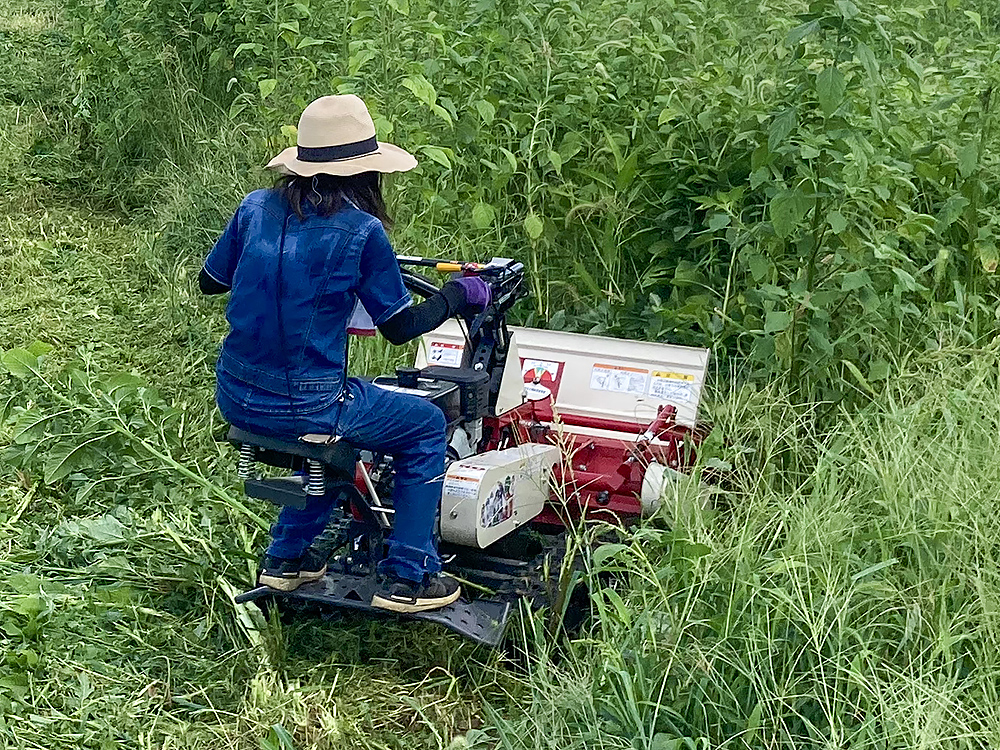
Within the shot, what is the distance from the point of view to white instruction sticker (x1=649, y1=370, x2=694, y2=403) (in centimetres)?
454

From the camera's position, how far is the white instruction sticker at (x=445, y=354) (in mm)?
4809

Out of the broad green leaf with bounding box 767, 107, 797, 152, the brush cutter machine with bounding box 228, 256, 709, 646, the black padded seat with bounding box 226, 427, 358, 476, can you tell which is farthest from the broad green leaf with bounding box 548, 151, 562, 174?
the black padded seat with bounding box 226, 427, 358, 476

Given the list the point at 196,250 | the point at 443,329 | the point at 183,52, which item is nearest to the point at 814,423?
→ the point at 443,329

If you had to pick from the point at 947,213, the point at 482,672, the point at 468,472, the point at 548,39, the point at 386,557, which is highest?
the point at 548,39

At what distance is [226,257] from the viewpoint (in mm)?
3982

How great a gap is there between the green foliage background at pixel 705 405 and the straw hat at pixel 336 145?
132 centimetres

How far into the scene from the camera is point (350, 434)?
12.6 feet

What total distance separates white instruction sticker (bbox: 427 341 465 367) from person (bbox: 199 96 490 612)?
84 cm

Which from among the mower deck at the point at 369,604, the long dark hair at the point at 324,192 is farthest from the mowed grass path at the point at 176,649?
the long dark hair at the point at 324,192

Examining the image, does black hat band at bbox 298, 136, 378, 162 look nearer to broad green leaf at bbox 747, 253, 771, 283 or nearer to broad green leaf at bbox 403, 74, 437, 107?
broad green leaf at bbox 403, 74, 437, 107

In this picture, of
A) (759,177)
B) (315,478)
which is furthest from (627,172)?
(315,478)

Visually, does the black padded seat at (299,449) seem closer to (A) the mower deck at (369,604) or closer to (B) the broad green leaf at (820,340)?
(A) the mower deck at (369,604)

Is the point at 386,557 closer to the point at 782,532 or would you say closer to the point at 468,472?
the point at 468,472

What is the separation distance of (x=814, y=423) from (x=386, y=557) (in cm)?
174
